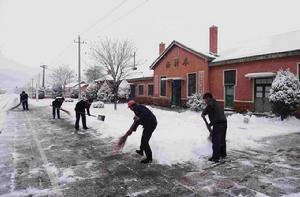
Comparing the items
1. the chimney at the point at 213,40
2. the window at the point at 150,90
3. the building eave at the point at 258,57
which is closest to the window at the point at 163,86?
the window at the point at 150,90

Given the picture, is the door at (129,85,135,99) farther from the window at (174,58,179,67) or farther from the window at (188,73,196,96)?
the window at (188,73,196,96)

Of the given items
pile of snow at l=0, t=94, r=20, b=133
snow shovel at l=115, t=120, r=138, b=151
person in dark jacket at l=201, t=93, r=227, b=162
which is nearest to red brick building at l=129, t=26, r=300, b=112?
person in dark jacket at l=201, t=93, r=227, b=162

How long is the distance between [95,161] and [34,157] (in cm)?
168

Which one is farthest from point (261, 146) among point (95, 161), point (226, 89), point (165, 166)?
point (226, 89)

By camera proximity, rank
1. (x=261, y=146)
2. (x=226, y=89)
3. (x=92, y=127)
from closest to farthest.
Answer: (x=261, y=146)
(x=92, y=127)
(x=226, y=89)

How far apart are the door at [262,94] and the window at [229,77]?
6.56 feet

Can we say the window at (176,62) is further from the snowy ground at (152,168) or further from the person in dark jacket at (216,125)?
the person in dark jacket at (216,125)

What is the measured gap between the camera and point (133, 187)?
4734mm

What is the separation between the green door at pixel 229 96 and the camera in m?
18.9

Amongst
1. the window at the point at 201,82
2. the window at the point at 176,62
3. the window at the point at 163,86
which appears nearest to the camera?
the window at the point at 201,82

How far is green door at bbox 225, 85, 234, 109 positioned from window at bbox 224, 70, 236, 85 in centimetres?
29

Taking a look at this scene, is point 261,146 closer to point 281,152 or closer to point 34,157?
point 281,152

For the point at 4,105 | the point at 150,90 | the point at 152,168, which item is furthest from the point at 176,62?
the point at 4,105

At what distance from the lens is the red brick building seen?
15875mm
